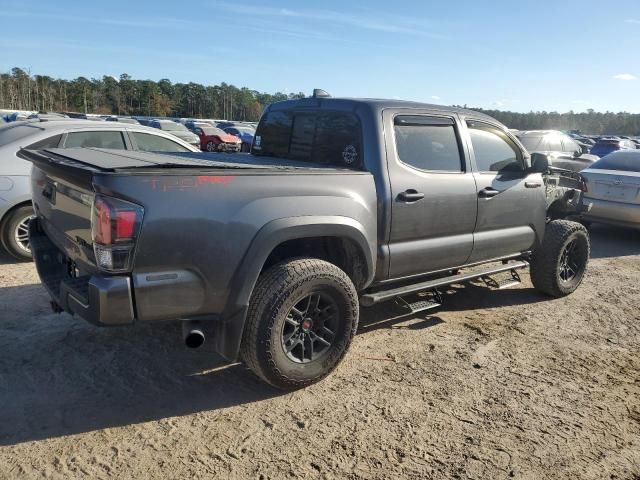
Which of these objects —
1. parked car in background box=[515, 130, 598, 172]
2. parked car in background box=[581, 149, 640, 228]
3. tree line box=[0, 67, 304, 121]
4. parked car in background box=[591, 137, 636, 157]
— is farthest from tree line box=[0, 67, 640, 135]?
parked car in background box=[581, 149, 640, 228]

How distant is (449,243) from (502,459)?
1.94 meters

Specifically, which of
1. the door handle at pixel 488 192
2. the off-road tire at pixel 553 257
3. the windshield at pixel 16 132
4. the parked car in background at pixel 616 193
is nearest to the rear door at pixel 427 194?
the door handle at pixel 488 192

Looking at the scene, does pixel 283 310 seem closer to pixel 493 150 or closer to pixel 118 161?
pixel 118 161

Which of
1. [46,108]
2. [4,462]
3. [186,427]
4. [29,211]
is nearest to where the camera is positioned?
[4,462]

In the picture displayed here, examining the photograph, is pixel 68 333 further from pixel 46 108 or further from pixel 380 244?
pixel 46 108

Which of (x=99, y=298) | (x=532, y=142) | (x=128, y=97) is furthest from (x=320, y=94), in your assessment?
(x=128, y=97)

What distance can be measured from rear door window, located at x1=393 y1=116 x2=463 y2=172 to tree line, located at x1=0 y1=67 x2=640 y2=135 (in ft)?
198

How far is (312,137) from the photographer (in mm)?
4520

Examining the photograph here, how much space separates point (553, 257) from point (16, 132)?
20.6 ft

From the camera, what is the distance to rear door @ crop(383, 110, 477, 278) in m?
4.04

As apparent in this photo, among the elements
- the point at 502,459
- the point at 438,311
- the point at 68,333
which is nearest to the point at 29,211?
the point at 68,333

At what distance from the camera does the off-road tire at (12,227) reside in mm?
5914

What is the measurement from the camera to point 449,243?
14.6ft

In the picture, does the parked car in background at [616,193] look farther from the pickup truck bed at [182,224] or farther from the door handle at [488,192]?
the pickup truck bed at [182,224]
